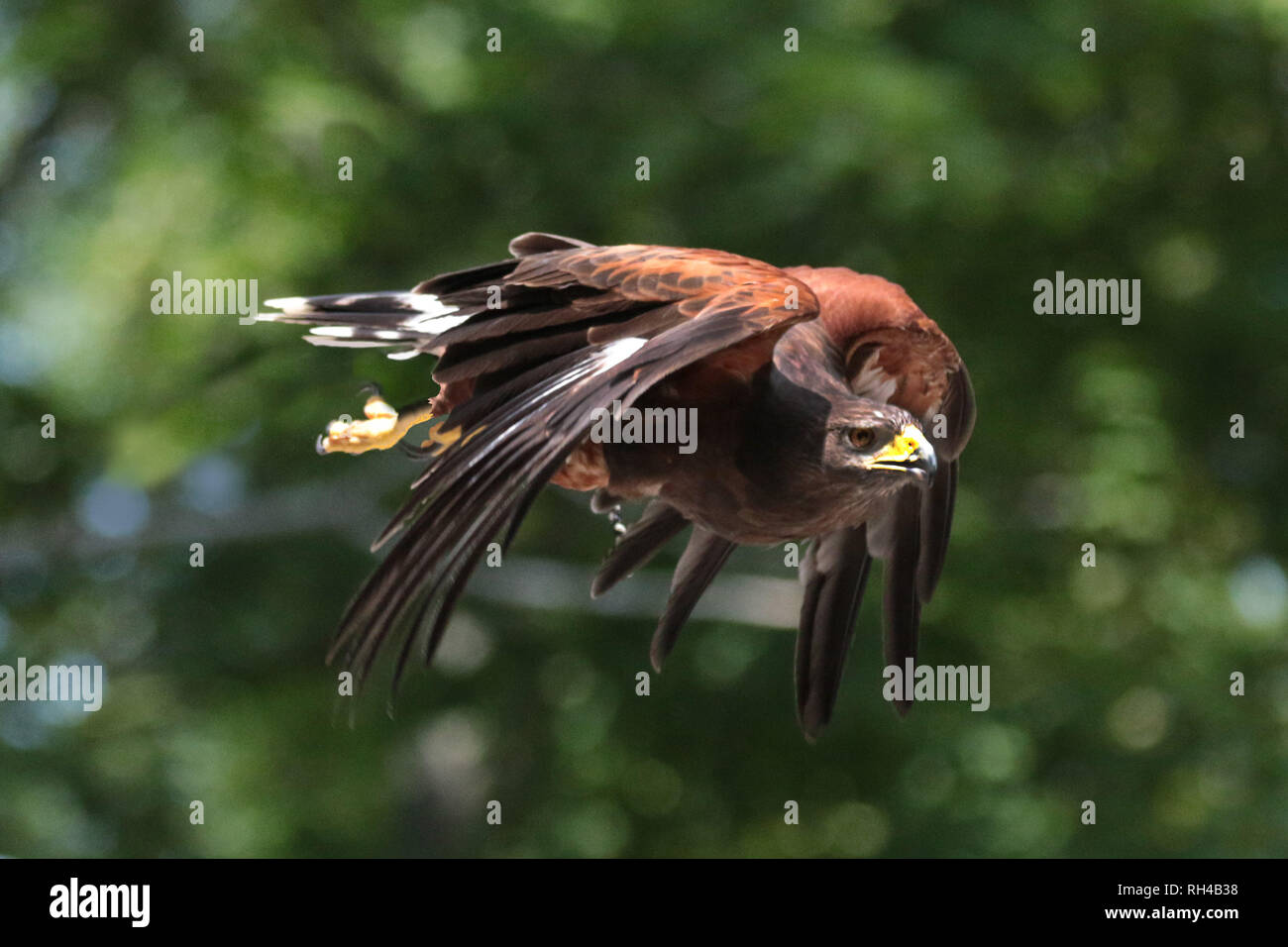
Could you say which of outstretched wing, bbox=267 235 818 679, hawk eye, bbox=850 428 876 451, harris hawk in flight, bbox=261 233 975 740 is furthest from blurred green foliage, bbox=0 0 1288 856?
hawk eye, bbox=850 428 876 451

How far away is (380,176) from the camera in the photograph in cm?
970

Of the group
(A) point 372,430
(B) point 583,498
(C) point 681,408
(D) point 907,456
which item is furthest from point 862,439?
(B) point 583,498

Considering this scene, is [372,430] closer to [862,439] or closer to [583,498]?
[862,439]

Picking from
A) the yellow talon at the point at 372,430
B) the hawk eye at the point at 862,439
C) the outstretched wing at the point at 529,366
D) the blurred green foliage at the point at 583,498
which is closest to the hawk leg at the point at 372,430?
the yellow talon at the point at 372,430

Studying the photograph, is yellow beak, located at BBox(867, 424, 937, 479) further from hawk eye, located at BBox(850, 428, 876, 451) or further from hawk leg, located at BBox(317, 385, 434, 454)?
hawk leg, located at BBox(317, 385, 434, 454)

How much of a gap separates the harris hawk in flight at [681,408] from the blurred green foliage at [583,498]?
4.12 meters

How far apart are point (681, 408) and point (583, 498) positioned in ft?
21.7

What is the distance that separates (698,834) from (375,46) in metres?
5.97

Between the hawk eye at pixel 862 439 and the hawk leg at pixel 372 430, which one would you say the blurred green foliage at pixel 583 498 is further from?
the hawk eye at pixel 862 439

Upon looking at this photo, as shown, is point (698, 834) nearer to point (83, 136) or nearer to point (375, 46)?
point (375, 46)

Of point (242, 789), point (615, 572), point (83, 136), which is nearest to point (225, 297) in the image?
point (83, 136)

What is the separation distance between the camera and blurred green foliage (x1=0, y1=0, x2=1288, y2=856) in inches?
369

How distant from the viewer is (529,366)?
3912mm

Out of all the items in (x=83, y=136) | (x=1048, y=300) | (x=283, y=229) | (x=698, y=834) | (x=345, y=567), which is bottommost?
(x=698, y=834)
